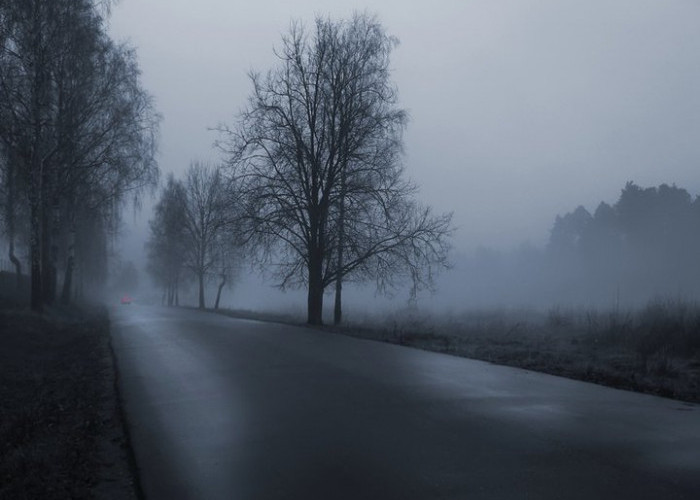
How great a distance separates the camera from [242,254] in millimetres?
24656

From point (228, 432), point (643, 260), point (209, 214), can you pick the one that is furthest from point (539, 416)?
point (643, 260)

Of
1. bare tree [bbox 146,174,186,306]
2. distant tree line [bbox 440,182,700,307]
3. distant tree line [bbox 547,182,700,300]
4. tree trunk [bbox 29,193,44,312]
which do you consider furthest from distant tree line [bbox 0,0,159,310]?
distant tree line [bbox 547,182,700,300]

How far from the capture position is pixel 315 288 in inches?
982

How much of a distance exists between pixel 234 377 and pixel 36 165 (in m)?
14.1

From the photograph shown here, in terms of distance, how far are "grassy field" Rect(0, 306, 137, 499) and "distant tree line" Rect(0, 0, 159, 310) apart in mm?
6777

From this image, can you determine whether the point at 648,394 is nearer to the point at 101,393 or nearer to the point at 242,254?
the point at 101,393

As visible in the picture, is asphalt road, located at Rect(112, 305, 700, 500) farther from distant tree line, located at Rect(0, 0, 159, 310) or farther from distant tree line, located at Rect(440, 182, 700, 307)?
distant tree line, located at Rect(440, 182, 700, 307)

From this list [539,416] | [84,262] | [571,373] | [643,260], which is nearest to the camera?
[539,416]

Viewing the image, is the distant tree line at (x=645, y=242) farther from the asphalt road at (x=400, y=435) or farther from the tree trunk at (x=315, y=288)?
the asphalt road at (x=400, y=435)

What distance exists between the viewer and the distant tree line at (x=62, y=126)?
20.7 metres

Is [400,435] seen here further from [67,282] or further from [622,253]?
[622,253]

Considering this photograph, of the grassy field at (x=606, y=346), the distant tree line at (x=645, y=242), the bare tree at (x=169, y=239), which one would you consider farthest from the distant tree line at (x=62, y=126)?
the distant tree line at (x=645, y=242)

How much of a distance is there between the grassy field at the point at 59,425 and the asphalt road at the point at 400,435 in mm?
307

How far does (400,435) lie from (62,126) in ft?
65.9
